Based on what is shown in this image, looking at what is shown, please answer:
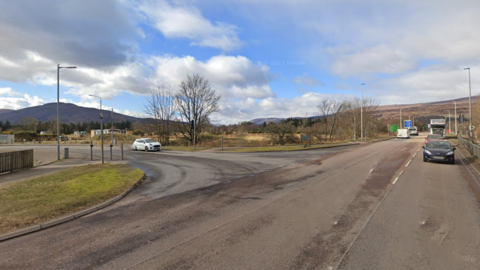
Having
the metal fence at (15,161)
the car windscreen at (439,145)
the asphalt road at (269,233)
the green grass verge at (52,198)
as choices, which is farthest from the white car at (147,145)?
the car windscreen at (439,145)

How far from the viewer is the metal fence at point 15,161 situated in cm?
1488

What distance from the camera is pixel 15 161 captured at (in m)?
15.8

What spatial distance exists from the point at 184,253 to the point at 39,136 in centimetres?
8796

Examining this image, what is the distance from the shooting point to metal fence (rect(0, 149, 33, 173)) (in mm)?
14877

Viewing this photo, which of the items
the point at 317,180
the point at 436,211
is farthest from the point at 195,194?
the point at 436,211

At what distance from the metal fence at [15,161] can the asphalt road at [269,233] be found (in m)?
13.0

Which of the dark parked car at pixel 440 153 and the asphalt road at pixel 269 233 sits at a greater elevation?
the dark parked car at pixel 440 153

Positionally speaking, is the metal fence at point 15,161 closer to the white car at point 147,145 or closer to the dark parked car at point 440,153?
the white car at point 147,145

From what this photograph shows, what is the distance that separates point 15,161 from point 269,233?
18.8m

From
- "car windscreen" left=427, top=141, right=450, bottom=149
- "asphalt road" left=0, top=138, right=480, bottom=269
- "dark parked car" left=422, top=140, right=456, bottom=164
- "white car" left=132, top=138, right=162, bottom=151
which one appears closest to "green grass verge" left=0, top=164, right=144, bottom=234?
"asphalt road" left=0, top=138, right=480, bottom=269

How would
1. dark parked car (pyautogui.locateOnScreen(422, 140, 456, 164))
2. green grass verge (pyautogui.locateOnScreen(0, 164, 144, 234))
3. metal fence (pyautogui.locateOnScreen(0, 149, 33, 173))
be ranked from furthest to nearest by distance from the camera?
1. dark parked car (pyautogui.locateOnScreen(422, 140, 456, 164))
2. metal fence (pyautogui.locateOnScreen(0, 149, 33, 173))
3. green grass verge (pyautogui.locateOnScreen(0, 164, 144, 234))

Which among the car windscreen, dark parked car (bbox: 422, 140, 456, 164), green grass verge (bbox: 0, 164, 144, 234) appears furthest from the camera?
the car windscreen

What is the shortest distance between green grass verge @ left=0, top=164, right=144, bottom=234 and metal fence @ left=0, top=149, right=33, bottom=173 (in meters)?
7.90

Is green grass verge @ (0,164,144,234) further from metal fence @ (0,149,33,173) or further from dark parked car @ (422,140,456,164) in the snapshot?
dark parked car @ (422,140,456,164)
